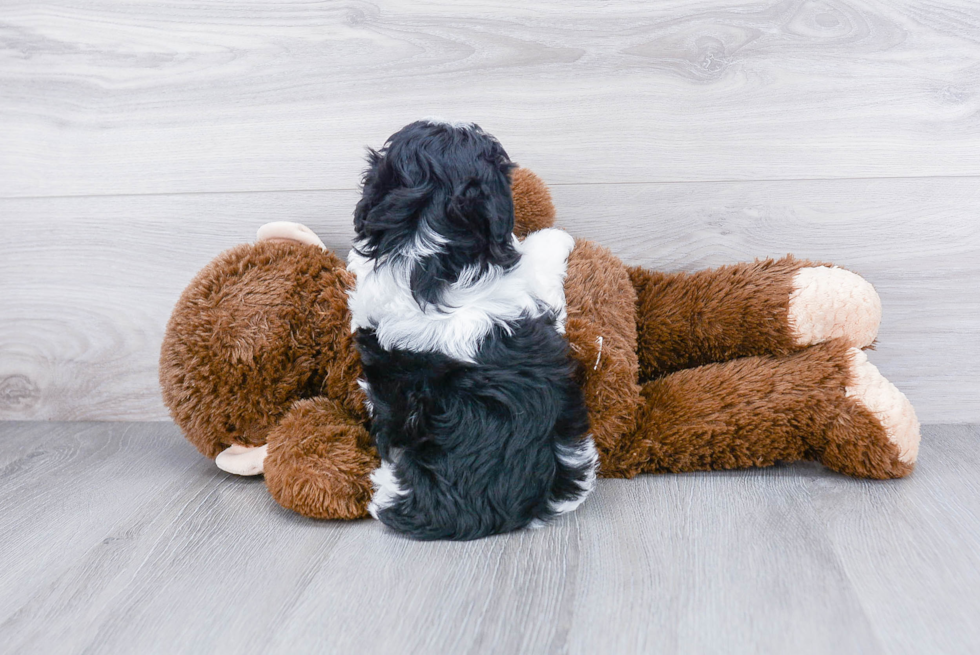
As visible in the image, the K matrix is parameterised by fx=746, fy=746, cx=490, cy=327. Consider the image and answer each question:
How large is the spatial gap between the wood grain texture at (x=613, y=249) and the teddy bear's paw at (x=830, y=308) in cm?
14

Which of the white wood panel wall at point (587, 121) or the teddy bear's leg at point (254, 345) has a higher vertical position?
the white wood panel wall at point (587, 121)

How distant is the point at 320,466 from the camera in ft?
2.69

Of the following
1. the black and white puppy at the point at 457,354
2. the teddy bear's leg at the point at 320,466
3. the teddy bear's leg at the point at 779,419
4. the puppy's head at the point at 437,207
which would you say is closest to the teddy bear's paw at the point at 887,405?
the teddy bear's leg at the point at 779,419

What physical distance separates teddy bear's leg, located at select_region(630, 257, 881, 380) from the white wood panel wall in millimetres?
101

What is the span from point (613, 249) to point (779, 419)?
32cm

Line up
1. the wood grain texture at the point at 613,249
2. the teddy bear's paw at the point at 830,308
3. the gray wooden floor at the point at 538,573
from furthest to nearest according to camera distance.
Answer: the wood grain texture at the point at 613,249, the teddy bear's paw at the point at 830,308, the gray wooden floor at the point at 538,573

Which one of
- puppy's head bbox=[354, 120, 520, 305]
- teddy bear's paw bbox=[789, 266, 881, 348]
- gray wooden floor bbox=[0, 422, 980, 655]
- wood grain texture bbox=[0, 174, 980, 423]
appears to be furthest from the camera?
wood grain texture bbox=[0, 174, 980, 423]

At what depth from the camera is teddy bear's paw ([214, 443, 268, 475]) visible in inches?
36.8

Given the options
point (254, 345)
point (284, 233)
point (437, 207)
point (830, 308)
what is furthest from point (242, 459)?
point (830, 308)

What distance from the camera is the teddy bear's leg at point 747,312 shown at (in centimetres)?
88

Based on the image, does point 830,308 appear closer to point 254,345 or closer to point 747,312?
point 747,312

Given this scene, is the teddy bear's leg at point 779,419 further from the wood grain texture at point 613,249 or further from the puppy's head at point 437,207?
the puppy's head at point 437,207

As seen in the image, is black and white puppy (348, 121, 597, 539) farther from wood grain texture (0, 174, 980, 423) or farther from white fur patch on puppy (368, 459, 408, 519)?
wood grain texture (0, 174, 980, 423)

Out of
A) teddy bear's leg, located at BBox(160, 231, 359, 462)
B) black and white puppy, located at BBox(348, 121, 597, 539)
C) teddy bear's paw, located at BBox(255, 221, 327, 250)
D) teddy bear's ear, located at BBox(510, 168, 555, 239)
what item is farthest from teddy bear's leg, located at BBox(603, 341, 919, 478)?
teddy bear's paw, located at BBox(255, 221, 327, 250)
